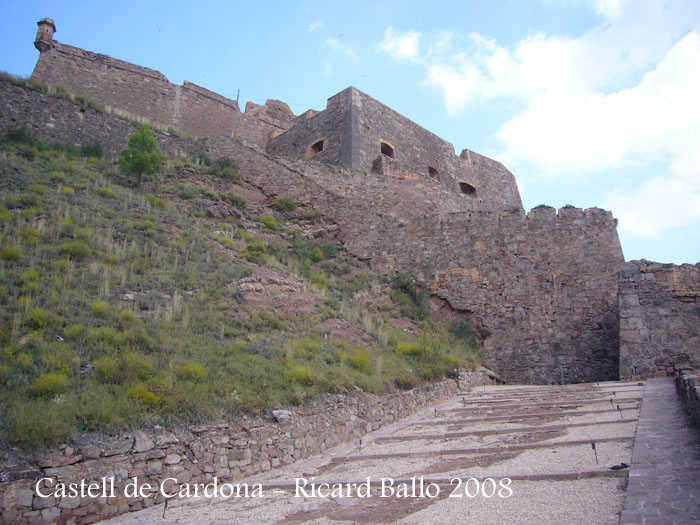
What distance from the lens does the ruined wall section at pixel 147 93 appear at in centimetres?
2178

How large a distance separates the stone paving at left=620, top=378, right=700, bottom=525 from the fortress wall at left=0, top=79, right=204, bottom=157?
732 inches

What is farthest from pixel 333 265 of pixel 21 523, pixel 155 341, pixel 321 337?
pixel 21 523

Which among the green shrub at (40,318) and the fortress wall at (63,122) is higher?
the fortress wall at (63,122)

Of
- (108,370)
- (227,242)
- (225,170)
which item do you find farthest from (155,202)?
(108,370)

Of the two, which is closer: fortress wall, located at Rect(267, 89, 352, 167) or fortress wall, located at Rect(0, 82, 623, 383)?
fortress wall, located at Rect(0, 82, 623, 383)

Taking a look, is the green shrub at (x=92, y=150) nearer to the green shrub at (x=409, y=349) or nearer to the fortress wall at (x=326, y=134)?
the fortress wall at (x=326, y=134)

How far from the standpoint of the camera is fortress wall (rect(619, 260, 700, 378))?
11102 mm

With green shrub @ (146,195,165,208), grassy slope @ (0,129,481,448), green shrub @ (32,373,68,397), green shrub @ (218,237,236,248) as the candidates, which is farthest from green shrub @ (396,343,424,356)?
green shrub @ (146,195,165,208)

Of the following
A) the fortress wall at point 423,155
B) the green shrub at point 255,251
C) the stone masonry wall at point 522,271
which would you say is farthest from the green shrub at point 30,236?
the fortress wall at point 423,155

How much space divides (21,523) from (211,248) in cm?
876

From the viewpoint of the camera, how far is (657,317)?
1148cm

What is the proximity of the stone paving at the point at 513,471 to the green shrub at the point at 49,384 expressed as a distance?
176cm

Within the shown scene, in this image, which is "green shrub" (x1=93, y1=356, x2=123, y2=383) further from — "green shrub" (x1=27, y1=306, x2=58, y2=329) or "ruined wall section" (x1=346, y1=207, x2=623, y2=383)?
"ruined wall section" (x1=346, y1=207, x2=623, y2=383)

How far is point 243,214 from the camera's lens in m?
17.1
